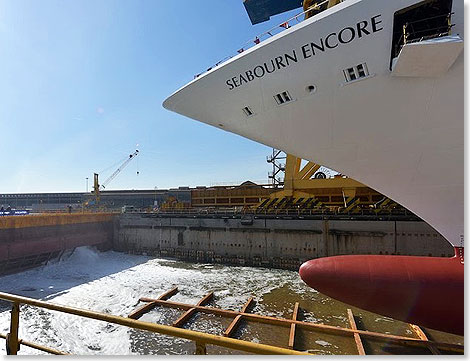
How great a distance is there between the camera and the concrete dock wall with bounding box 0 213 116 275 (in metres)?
20.5

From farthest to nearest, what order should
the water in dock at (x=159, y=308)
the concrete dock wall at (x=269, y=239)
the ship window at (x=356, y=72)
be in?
the concrete dock wall at (x=269, y=239), the water in dock at (x=159, y=308), the ship window at (x=356, y=72)

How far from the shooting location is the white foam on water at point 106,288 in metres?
10.7

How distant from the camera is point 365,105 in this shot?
311 inches

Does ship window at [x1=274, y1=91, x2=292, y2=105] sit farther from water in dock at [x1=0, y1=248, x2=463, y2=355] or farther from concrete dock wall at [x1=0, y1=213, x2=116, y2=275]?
concrete dock wall at [x1=0, y1=213, x2=116, y2=275]

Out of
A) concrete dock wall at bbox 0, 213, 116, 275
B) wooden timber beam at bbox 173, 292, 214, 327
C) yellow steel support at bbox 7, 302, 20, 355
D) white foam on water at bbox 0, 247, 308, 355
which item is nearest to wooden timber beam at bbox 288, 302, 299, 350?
white foam on water at bbox 0, 247, 308, 355

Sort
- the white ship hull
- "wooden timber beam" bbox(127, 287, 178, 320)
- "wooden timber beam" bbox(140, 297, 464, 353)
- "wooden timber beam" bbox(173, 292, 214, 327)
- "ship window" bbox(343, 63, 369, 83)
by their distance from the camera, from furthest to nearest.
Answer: "wooden timber beam" bbox(127, 287, 178, 320)
"wooden timber beam" bbox(173, 292, 214, 327)
"wooden timber beam" bbox(140, 297, 464, 353)
"ship window" bbox(343, 63, 369, 83)
the white ship hull

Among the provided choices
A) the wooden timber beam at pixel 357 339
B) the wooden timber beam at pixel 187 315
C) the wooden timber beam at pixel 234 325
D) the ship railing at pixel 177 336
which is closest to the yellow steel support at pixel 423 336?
the wooden timber beam at pixel 357 339

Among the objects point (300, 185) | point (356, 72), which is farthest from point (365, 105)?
point (300, 185)

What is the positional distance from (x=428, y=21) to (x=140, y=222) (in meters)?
28.3

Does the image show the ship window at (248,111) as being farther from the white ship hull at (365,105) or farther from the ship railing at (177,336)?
the ship railing at (177,336)

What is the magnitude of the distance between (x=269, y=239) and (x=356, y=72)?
17.6 meters

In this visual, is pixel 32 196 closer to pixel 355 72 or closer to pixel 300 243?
pixel 300 243

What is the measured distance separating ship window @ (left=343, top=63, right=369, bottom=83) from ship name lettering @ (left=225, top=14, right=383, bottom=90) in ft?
2.33

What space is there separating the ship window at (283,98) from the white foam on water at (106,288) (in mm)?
9959
